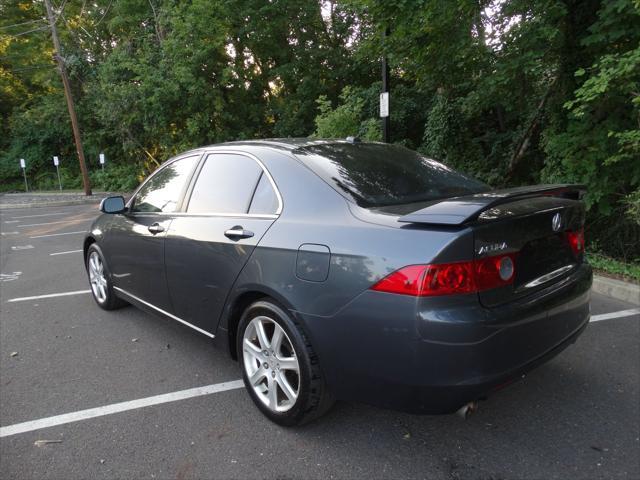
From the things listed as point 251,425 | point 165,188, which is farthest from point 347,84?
point 251,425

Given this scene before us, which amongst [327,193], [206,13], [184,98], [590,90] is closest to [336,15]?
[206,13]

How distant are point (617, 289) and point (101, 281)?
550 cm

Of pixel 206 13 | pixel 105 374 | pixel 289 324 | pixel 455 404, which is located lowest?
pixel 105 374

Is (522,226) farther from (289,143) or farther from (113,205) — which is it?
(113,205)

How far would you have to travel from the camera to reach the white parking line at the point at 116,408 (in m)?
2.74

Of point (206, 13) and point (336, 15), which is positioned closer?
point (206, 13)

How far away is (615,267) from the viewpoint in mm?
5324

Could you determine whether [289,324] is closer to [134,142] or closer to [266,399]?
[266,399]

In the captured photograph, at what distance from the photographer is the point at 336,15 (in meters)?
20.0

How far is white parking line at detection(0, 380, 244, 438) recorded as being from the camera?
8.99ft

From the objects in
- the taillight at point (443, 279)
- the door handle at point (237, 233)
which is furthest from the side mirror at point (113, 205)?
the taillight at point (443, 279)

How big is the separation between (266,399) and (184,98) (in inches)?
756

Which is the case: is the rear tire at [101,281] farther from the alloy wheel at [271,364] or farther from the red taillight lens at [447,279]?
the red taillight lens at [447,279]

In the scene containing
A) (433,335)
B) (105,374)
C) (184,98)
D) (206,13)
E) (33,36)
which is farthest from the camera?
(33,36)
